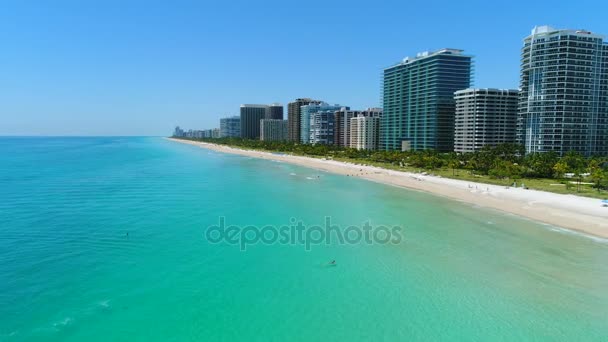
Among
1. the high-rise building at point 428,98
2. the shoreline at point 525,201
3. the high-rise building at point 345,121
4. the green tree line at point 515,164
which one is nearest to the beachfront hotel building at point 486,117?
the high-rise building at point 428,98

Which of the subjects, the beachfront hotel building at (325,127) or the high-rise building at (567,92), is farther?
the beachfront hotel building at (325,127)

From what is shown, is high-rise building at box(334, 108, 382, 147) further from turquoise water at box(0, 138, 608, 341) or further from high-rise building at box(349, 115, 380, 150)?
turquoise water at box(0, 138, 608, 341)

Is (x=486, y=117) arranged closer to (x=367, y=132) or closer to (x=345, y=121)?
(x=367, y=132)

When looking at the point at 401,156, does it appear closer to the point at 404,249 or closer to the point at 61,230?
the point at 404,249

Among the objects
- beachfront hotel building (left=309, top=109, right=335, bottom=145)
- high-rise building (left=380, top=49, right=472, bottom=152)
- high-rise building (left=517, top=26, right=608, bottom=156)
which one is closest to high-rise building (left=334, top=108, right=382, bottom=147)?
beachfront hotel building (left=309, top=109, right=335, bottom=145)

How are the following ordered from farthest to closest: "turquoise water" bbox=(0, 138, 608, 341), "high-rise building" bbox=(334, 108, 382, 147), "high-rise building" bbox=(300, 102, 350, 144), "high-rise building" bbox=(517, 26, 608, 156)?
"high-rise building" bbox=(300, 102, 350, 144)
"high-rise building" bbox=(334, 108, 382, 147)
"high-rise building" bbox=(517, 26, 608, 156)
"turquoise water" bbox=(0, 138, 608, 341)

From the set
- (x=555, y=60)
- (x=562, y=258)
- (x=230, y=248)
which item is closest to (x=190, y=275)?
(x=230, y=248)

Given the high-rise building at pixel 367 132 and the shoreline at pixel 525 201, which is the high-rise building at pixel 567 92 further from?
the high-rise building at pixel 367 132

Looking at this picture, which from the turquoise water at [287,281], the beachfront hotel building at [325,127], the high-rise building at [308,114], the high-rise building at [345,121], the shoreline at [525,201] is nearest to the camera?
the turquoise water at [287,281]
